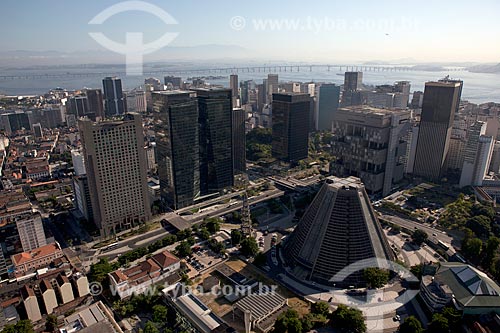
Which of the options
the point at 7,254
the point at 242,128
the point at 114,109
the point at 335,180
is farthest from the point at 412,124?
the point at 114,109

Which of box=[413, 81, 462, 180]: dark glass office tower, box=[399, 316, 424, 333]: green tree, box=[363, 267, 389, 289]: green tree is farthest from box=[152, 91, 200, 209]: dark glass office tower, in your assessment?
box=[413, 81, 462, 180]: dark glass office tower

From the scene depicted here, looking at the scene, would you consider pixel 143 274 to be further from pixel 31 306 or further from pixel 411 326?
pixel 411 326

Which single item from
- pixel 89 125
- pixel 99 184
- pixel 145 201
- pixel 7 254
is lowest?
pixel 7 254

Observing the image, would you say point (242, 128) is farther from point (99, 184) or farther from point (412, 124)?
point (412, 124)

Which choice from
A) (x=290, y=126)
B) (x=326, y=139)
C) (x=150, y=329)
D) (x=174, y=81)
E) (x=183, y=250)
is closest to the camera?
(x=150, y=329)

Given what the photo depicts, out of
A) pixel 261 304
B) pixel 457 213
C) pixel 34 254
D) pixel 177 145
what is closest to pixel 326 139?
pixel 457 213
